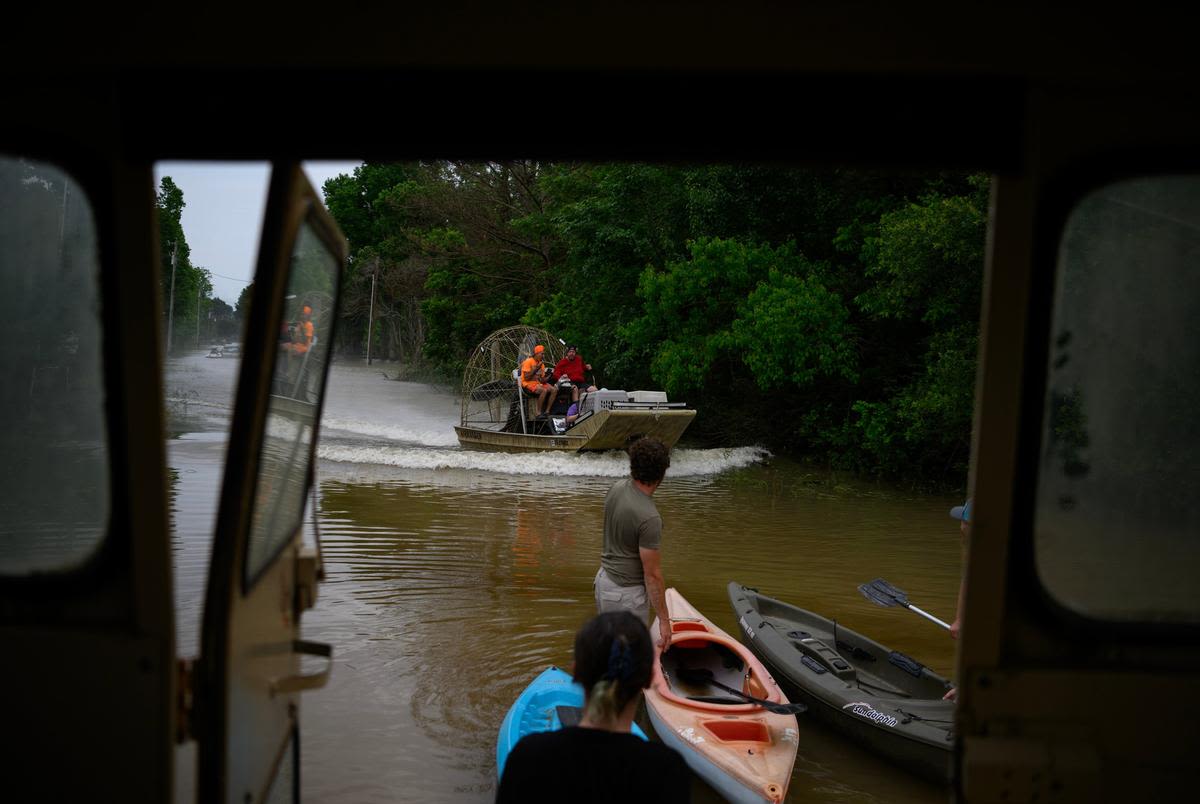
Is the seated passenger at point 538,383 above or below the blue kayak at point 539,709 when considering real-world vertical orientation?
above

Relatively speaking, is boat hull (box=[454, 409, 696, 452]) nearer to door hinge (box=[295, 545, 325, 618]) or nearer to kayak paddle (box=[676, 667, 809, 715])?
kayak paddle (box=[676, 667, 809, 715])

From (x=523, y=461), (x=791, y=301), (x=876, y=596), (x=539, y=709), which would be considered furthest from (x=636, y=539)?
(x=791, y=301)

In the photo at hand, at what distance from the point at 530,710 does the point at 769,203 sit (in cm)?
1874

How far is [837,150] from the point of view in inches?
79.0

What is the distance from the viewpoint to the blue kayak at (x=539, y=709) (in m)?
5.32

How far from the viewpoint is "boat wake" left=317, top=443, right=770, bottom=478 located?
65.6 ft

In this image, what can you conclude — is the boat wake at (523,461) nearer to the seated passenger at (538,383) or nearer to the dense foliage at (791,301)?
the seated passenger at (538,383)

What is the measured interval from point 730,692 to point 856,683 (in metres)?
1.16

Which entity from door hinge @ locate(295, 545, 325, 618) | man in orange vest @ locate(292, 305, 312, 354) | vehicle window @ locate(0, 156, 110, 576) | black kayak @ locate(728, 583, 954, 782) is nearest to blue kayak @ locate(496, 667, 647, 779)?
black kayak @ locate(728, 583, 954, 782)

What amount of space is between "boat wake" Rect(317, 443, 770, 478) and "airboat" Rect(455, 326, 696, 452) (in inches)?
13.7

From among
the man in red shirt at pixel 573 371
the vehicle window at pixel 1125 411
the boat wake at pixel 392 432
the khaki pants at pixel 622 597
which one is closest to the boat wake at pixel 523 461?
the man in red shirt at pixel 573 371

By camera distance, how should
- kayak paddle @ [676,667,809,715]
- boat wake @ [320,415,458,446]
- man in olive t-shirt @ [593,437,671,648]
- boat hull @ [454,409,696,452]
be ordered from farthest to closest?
boat wake @ [320,415,458,446] < boat hull @ [454,409,696,452] < kayak paddle @ [676,667,809,715] < man in olive t-shirt @ [593,437,671,648]

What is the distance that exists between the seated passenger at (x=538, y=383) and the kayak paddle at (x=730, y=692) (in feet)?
49.7

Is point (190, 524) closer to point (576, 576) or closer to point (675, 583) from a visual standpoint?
point (576, 576)
